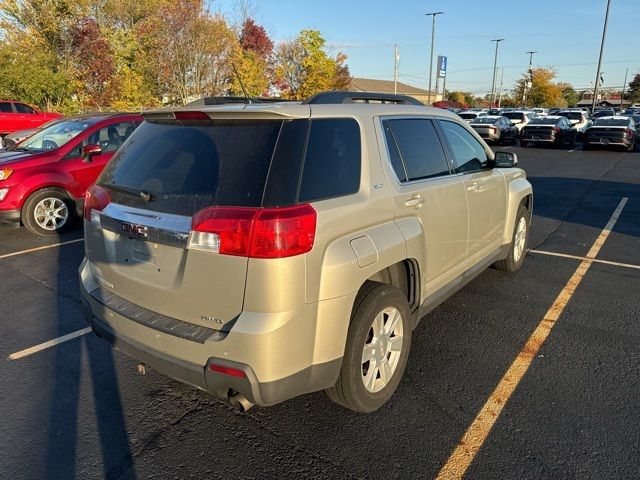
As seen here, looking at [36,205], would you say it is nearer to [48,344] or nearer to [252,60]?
[48,344]

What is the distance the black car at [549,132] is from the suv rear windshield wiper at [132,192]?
2268cm

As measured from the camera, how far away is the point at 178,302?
98.9 inches

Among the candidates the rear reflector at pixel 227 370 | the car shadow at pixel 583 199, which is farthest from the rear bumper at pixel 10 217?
the car shadow at pixel 583 199

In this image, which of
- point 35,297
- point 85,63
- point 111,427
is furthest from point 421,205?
point 85,63

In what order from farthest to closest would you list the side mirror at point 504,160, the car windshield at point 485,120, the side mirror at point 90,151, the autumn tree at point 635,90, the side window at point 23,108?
the autumn tree at point 635,90 < the car windshield at point 485,120 < the side window at point 23,108 < the side mirror at point 90,151 < the side mirror at point 504,160

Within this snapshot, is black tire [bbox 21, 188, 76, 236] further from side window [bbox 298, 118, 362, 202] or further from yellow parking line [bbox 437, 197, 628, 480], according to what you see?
yellow parking line [bbox 437, 197, 628, 480]

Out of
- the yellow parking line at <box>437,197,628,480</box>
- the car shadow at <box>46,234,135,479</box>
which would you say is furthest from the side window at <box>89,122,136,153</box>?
the yellow parking line at <box>437,197,628,480</box>

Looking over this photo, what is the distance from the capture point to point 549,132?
71.8 ft

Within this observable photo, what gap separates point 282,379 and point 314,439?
63cm

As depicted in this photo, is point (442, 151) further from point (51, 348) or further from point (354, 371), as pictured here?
point (51, 348)

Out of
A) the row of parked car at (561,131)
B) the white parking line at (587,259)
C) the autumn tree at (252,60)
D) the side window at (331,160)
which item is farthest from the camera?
the autumn tree at (252,60)

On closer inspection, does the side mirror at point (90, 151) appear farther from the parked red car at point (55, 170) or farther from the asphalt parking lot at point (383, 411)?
the asphalt parking lot at point (383, 411)

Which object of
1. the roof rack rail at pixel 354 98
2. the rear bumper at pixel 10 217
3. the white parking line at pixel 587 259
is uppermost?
the roof rack rail at pixel 354 98

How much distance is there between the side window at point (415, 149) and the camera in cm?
314
